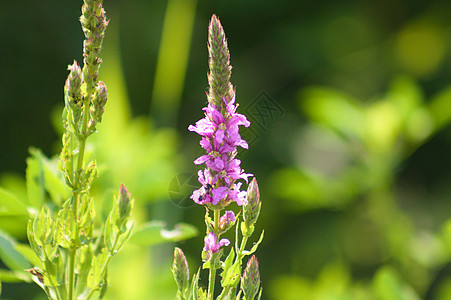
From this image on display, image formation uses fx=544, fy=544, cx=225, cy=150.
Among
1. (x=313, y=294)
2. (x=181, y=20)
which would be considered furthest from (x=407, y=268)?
(x=181, y=20)

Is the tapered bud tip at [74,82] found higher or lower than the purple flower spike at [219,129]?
higher

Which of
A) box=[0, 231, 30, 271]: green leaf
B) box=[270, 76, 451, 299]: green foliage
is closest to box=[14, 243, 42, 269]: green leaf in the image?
box=[0, 231, 30, 271]: green leaf

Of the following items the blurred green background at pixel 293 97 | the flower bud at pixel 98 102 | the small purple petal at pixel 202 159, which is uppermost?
the blurred green background at pixel 293 97

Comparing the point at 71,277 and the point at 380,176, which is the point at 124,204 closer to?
the point at 71,277

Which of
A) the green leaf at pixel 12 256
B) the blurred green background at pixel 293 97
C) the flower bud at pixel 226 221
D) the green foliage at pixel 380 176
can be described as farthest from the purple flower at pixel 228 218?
the blurred green background at pixel 293 97

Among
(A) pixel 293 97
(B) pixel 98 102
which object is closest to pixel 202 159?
(B) pixel 98 102

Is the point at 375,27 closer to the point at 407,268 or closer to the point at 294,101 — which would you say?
the point at 294,101

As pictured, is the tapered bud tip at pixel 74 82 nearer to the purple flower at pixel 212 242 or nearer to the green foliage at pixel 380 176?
the purple flower at pixel 212 242

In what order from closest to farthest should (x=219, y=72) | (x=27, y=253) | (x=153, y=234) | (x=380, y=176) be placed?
(x=219, y=72) → (x=27, y=253) → (x=153, y=234) → (x=380, y=176)
